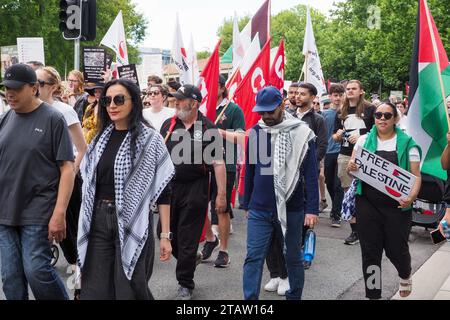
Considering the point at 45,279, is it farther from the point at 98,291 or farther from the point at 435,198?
the point at 435,198

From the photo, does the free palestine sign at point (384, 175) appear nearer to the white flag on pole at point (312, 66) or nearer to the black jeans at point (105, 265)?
the black jeans at point (105, 265)

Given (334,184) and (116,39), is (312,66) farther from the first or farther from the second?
(334,184)

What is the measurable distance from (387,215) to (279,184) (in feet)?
3.37

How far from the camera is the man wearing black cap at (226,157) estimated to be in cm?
649

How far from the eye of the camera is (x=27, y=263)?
13.4 feet

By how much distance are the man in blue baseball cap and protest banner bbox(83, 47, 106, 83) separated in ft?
18.0

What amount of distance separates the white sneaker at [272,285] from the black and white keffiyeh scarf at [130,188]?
218cm

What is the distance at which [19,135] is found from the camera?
13.6 feet

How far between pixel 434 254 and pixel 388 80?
3354 cm

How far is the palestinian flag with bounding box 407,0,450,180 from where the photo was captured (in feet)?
17.3

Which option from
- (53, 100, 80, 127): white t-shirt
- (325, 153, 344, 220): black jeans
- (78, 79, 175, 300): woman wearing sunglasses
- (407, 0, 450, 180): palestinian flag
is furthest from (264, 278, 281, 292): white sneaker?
(325, 153, 344, 220): black jeans

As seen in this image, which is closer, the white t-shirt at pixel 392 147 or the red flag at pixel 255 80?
the white t-shirt at pixel 392 147

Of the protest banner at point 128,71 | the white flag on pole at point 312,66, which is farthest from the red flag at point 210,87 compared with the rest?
the white flag on pole at point 312,66

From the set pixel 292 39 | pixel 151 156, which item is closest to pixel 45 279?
pixel 151 156
